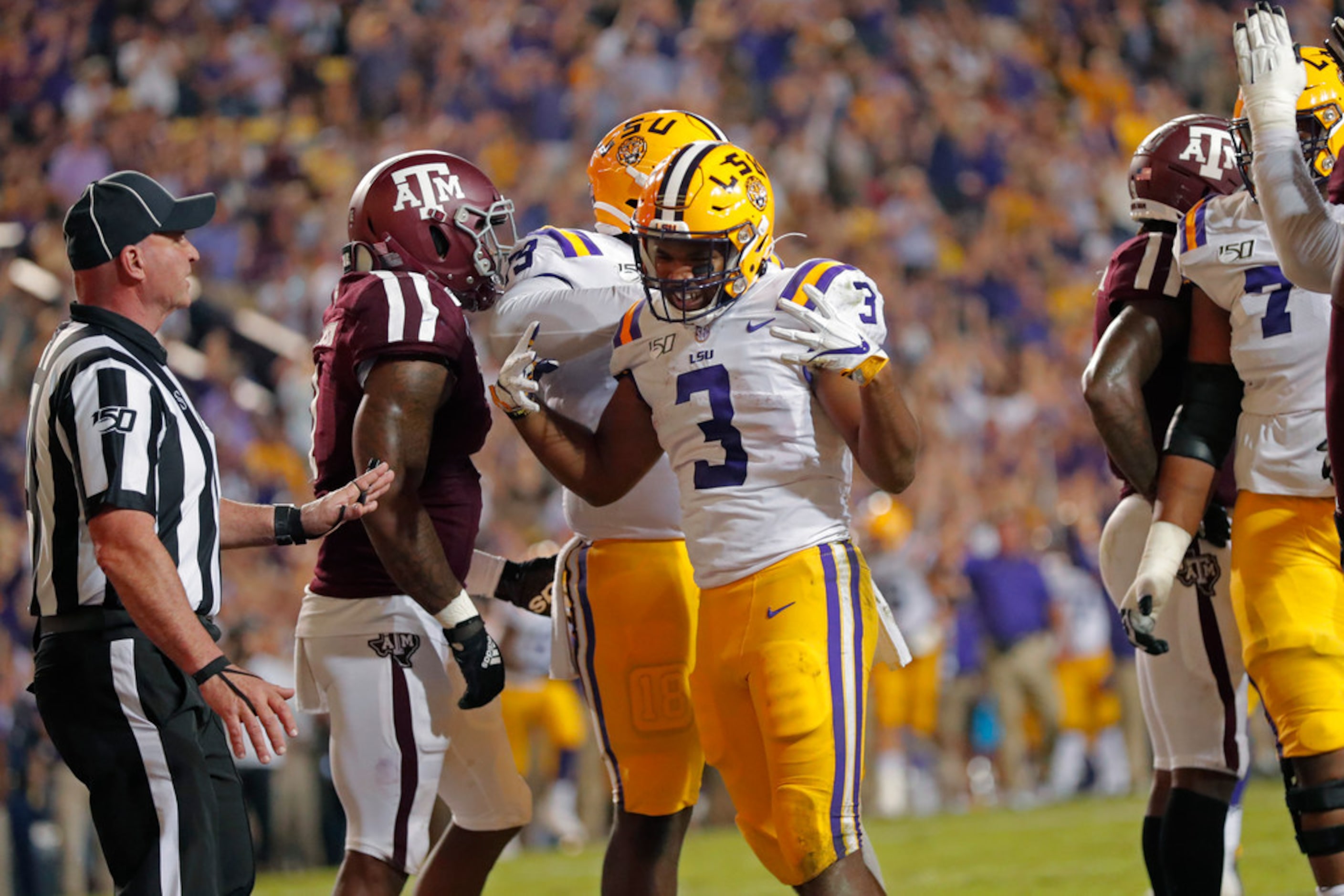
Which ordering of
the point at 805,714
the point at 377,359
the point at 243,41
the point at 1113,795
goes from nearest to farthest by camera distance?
the point at 805,714 < the point at 377,359 < the point at 1113,795 < the point at 243,41

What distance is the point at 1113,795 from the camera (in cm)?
1052

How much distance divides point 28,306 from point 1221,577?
8.87 metres

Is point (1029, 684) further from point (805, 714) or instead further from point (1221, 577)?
point (805, 714)

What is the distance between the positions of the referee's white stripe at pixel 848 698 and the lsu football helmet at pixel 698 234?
25.1 inches

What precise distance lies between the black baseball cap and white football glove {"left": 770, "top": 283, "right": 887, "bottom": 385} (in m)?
1.34

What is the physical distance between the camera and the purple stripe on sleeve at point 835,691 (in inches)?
135

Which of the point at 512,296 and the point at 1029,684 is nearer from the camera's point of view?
the point at 512,296

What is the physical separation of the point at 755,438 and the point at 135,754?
1465mm

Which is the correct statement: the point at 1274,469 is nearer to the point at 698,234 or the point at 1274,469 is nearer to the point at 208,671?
the point at 698,234

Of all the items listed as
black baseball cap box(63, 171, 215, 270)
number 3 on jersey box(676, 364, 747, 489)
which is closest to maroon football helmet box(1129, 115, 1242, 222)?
number 3 on jersey box(676, 364, 747, 489)

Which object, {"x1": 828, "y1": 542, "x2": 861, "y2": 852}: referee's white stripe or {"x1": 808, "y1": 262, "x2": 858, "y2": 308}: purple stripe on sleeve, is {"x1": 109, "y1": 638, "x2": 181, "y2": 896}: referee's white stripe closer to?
{"x1": 828, "y1": 542, "x2": 861, "y2": 852}: referee's white stripe

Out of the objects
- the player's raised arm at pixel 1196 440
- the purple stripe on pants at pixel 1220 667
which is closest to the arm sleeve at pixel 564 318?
the player's raised arm at pixel 1196 440

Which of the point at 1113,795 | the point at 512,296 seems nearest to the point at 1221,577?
the point at 512,296

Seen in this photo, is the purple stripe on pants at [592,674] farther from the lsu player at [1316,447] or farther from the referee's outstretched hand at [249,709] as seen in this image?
the lsu player at [1316,447]
